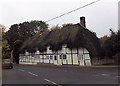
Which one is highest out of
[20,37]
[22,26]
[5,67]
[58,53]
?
[22,26]

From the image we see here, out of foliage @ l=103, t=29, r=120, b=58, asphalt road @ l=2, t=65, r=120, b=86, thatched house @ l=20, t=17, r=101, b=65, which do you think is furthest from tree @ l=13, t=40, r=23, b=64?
asphalt road @ l=2, t=65, r=120, b=86

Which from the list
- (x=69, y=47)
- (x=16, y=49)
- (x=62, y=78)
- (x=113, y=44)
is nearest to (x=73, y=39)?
(x=69, y=47)

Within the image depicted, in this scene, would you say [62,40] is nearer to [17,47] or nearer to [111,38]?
[111,38]

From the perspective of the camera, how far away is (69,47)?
3098 centimetres

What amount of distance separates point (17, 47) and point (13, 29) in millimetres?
11337

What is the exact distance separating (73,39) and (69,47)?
5.16 ft

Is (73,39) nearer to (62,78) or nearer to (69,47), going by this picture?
(69,47)

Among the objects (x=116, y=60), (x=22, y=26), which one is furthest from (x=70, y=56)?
(x=22, y=26)

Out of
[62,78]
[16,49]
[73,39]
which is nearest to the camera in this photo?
[62,78]

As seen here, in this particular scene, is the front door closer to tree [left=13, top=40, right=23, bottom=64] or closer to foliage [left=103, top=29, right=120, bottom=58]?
foliage [left=103, top=29, right=120, bottom=58]

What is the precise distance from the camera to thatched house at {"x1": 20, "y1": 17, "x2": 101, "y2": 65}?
29.4 meters

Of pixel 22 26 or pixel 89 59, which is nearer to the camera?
pixel 89 59

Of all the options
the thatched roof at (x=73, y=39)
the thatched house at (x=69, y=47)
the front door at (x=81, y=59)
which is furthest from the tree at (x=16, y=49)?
the front door at (x=81, y=59)

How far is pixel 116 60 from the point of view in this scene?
94.8 ft
